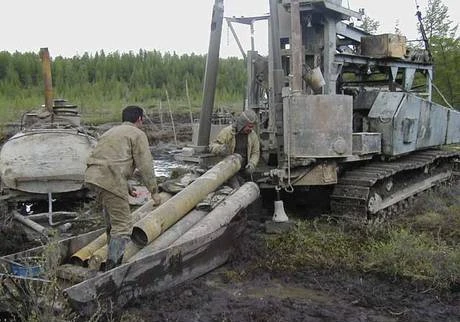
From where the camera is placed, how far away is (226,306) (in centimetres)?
566

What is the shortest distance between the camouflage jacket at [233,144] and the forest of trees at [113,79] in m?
19.4

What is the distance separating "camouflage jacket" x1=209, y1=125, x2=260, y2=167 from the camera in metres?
8.38

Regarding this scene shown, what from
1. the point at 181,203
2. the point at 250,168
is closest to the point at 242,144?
the point at 250,168

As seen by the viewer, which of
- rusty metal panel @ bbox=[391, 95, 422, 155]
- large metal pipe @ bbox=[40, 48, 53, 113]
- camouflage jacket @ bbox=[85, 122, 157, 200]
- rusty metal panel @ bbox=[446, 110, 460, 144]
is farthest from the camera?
rusty metal panel @ bbox=[446, 110, 460, 144]

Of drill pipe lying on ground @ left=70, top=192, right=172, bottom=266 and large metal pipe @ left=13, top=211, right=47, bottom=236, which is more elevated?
drill pipe lying on ground @ left=70, top=192, right=172, bottom=266

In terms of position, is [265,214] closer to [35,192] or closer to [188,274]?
[188,274]

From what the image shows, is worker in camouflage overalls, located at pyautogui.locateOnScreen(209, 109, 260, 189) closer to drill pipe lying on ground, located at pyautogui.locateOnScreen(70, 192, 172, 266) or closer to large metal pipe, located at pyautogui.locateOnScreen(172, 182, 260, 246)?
large metal pipe, located at pyautogui.locateOnScreen(172, 182, 260, 246)

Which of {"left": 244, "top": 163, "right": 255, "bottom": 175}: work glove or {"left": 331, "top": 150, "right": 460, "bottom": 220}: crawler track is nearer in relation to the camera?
{"left": 331, "top": 150, "right": 460, "bottom": 220}: crawler track

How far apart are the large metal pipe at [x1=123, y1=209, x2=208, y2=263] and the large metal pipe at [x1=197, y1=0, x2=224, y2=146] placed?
2.35m

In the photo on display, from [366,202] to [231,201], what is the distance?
1.93m

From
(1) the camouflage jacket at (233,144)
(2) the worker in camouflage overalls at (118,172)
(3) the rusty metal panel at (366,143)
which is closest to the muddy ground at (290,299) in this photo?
(2) the worker in camouflage overalls at (118,172)

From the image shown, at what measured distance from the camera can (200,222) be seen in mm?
6754

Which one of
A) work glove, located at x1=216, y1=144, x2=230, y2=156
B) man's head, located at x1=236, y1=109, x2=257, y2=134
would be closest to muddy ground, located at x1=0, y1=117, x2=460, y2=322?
work glove, located at x1=216, y1=144, x2=230, y2=156

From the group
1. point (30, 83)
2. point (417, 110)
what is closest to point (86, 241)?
point (417, 110)
